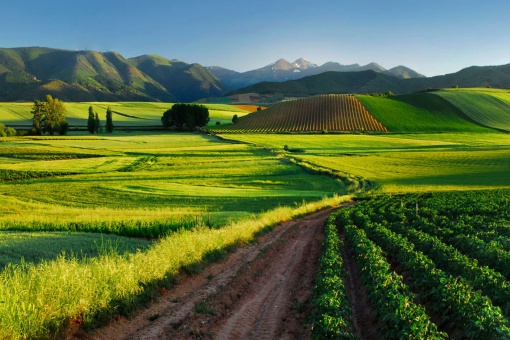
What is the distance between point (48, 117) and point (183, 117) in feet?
128

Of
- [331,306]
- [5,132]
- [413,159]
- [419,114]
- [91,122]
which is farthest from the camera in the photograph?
[419,114]

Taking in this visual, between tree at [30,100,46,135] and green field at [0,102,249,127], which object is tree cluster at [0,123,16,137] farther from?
green field at [0,102,249,127]

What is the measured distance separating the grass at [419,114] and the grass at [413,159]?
12.4 metres

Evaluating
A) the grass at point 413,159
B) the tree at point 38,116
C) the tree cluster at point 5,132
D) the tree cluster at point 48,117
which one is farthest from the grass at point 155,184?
the tree at point 38,116

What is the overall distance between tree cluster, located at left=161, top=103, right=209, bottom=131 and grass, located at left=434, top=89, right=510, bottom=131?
79566 mm

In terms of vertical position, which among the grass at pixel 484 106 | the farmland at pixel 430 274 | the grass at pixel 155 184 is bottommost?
the grass at pixel 155 184

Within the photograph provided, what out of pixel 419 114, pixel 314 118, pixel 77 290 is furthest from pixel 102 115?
pixel 77 290

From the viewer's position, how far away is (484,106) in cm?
13688

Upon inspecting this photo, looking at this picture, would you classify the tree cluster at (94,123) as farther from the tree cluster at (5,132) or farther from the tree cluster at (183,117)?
the tree cluster at (5,132)

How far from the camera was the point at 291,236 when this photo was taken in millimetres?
24750

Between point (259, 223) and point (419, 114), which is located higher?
point (419, 114)

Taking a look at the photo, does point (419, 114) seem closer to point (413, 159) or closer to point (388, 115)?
point (388, 115)

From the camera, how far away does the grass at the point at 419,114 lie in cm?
11638

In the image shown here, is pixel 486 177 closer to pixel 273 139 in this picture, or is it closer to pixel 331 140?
pixel 331 140
